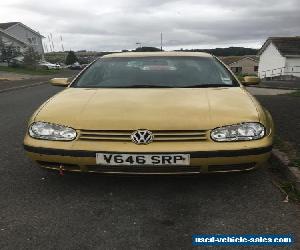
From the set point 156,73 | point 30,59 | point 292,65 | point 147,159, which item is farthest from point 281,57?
point 147,159

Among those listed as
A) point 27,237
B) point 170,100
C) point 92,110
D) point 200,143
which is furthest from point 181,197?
point 27,237

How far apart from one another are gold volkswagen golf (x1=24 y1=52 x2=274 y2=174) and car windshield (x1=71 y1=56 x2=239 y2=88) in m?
0.55

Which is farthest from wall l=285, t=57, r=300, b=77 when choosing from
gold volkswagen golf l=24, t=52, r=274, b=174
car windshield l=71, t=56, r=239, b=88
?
gold volkswagen golf l=24, t=52, r=274, b=174

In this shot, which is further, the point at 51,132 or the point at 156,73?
the point at 156,73

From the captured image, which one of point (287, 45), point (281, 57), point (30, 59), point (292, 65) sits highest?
point (287, 45)

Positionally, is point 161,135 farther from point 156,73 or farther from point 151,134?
point 156,73

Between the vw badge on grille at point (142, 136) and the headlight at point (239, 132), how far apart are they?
541mm

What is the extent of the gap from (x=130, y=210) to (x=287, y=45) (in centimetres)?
4909

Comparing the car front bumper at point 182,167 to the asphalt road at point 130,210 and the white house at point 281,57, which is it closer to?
the asphalt road at point 130,210

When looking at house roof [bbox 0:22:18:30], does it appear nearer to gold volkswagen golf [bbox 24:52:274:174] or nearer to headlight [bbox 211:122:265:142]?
gold volkswagen golf [bbox 24:52:274:174]

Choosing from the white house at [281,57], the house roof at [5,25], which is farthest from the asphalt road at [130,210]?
the house roof at [5,25]

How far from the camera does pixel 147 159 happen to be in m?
3.25

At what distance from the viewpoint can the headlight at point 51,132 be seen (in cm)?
344

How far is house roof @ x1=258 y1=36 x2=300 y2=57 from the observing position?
46438 mm
